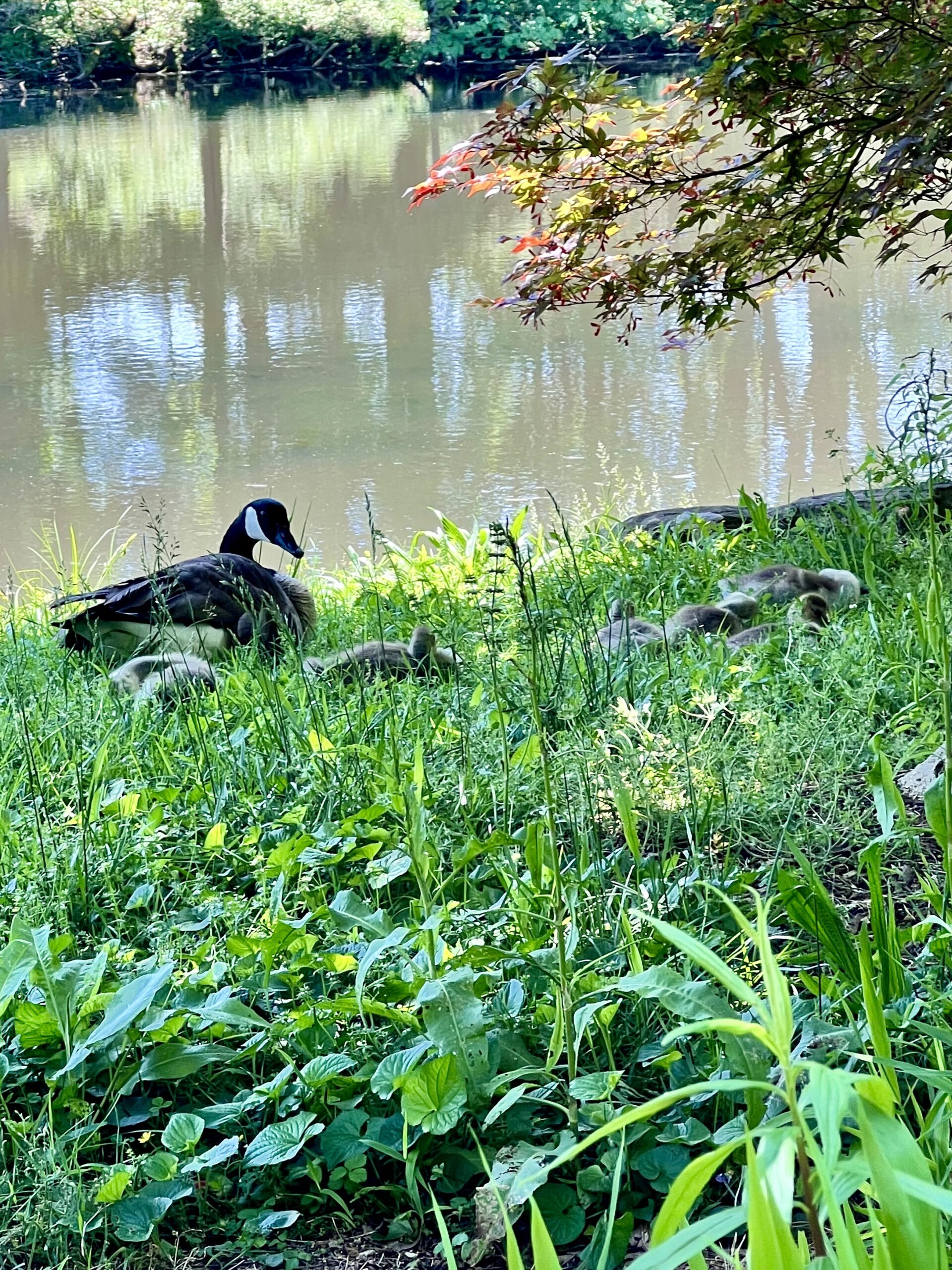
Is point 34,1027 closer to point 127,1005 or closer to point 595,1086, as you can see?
point 127,1005

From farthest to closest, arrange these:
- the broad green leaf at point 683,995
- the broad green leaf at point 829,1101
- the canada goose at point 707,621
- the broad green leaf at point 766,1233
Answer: the canada goose at point 707,621 < the broad green leaf at point 683,995 < the broad green leaf at point 766,1233 < the broad green leaf at point 829,1101

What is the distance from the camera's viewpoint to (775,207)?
4.75m

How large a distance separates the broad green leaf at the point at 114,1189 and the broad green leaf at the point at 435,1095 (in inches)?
16.8

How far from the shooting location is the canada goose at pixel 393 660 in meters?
3.95

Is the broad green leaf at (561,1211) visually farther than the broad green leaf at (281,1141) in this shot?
No

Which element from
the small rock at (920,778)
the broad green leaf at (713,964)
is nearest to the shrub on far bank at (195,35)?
the small rock at (920,778)

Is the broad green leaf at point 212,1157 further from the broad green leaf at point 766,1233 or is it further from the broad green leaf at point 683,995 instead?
the broad green leaf at point 766,1233

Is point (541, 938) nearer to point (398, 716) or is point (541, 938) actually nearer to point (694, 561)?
point (398, 716)

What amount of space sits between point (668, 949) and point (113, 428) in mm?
8813

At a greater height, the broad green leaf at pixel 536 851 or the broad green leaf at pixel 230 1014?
the broad green leaf at pixel 536 851

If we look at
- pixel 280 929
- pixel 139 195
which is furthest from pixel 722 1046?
pixel 139 195

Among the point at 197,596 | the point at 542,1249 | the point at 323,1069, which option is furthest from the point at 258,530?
the point at 542,1249

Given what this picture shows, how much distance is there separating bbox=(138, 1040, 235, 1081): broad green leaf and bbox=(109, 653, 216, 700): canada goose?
1.71 metres

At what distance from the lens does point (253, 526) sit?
5840 mm
